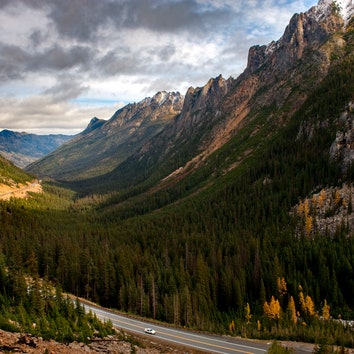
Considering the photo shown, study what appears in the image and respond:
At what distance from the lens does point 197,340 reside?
231ft

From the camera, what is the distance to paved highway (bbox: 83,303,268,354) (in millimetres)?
65000

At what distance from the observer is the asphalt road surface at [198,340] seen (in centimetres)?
6507

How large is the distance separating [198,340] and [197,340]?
218mm

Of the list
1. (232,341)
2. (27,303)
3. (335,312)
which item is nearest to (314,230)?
(335,312)

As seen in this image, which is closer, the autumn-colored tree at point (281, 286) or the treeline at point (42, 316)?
the treeline at point (42, 316)

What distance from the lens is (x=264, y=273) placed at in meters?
121

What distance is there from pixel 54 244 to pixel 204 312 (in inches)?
2560

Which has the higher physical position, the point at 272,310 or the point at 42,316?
the point at 42,316

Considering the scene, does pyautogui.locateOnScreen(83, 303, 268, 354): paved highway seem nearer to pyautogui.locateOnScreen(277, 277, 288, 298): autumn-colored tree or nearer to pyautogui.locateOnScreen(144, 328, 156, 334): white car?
pyautogui.locateOnScreen(144, 328, 156, 334): white car

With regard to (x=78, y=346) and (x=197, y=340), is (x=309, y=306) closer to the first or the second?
A: (x=197, y=340)

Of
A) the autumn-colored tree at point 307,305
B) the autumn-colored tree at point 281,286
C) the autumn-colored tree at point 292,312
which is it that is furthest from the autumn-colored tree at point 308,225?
the autumn-colored tree at point 292,312

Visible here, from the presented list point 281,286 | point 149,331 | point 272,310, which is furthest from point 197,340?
point 281,286

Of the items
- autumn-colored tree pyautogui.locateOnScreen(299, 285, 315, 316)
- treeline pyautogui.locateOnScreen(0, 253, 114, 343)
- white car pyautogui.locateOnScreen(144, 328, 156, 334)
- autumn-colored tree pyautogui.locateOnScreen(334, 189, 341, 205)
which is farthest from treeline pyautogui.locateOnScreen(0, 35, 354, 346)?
white car pyautogui.locateOnScreen(144, 328, 156, 334)

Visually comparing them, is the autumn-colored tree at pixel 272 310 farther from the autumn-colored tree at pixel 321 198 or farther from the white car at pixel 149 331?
the autumn-colored tree at pixel 321 198
